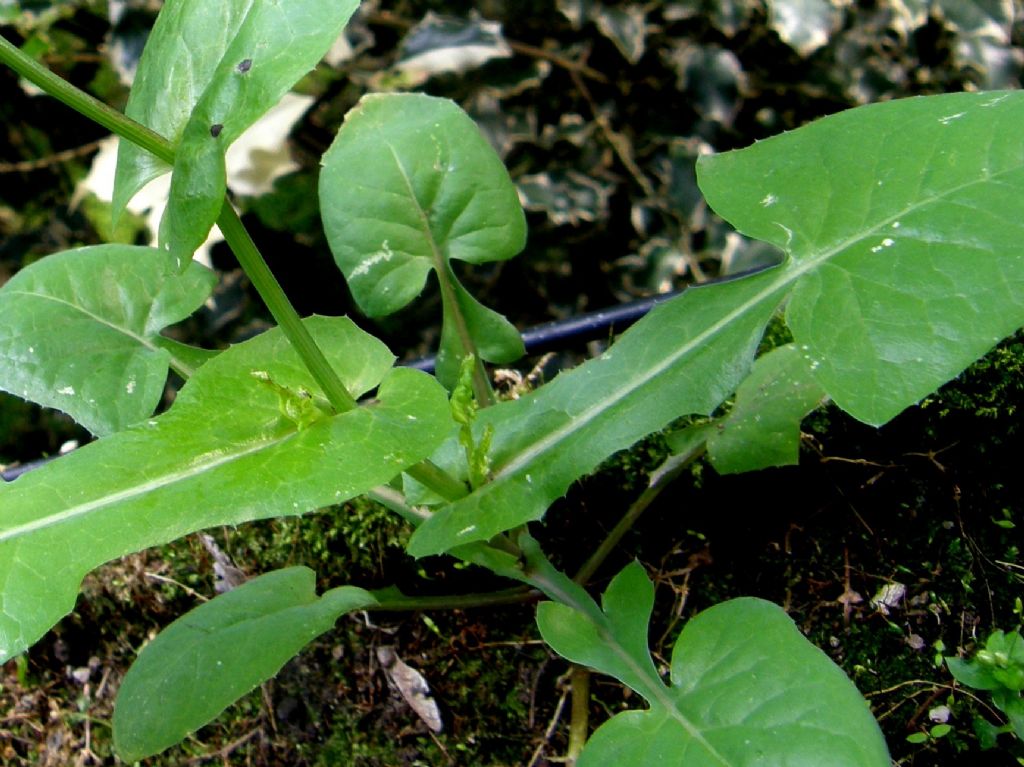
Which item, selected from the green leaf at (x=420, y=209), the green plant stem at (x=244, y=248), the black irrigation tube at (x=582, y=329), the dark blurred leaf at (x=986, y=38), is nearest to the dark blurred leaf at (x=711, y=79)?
the dark blurred leaf at (x=986, y=38)

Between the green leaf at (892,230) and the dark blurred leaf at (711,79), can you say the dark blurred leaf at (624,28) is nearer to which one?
the dark blurred leaf at (711,79)

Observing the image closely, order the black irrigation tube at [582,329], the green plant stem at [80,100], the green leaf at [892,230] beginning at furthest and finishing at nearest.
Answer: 1. the black irrigation tube at [582,329]
2. the green leaf at [892,230]
3. the green plant stem at [80,100]

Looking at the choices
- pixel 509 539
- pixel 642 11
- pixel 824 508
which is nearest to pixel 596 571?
pixel 509 539

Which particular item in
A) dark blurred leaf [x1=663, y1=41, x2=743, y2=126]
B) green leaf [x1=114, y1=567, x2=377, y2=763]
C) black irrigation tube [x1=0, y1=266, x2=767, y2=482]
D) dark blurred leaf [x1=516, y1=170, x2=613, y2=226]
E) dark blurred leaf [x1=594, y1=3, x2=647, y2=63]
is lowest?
dark blurred leaf [x1=516, y1=170, x2=613, y2=226]

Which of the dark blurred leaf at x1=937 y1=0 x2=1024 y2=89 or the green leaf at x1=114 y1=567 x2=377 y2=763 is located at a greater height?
the green leaf at x1=114 y1=567 x2=377 y2=763

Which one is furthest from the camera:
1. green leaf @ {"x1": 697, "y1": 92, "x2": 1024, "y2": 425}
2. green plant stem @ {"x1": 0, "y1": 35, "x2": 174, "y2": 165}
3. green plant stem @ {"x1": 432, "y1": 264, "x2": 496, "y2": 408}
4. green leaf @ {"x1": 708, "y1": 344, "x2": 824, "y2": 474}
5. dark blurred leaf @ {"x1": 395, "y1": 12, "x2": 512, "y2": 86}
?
dark blurred leaf @ {"x1": 395, "y1": 12, "x2": 512, "y2": 86}

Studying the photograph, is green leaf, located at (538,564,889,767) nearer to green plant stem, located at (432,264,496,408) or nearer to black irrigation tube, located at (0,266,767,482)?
green plant stem, located at (432,264,496,408)

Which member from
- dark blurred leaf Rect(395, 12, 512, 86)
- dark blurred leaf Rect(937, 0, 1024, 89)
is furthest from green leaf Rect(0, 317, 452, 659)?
dark blurred leaf Rect(937, 0, 1024, 89)
